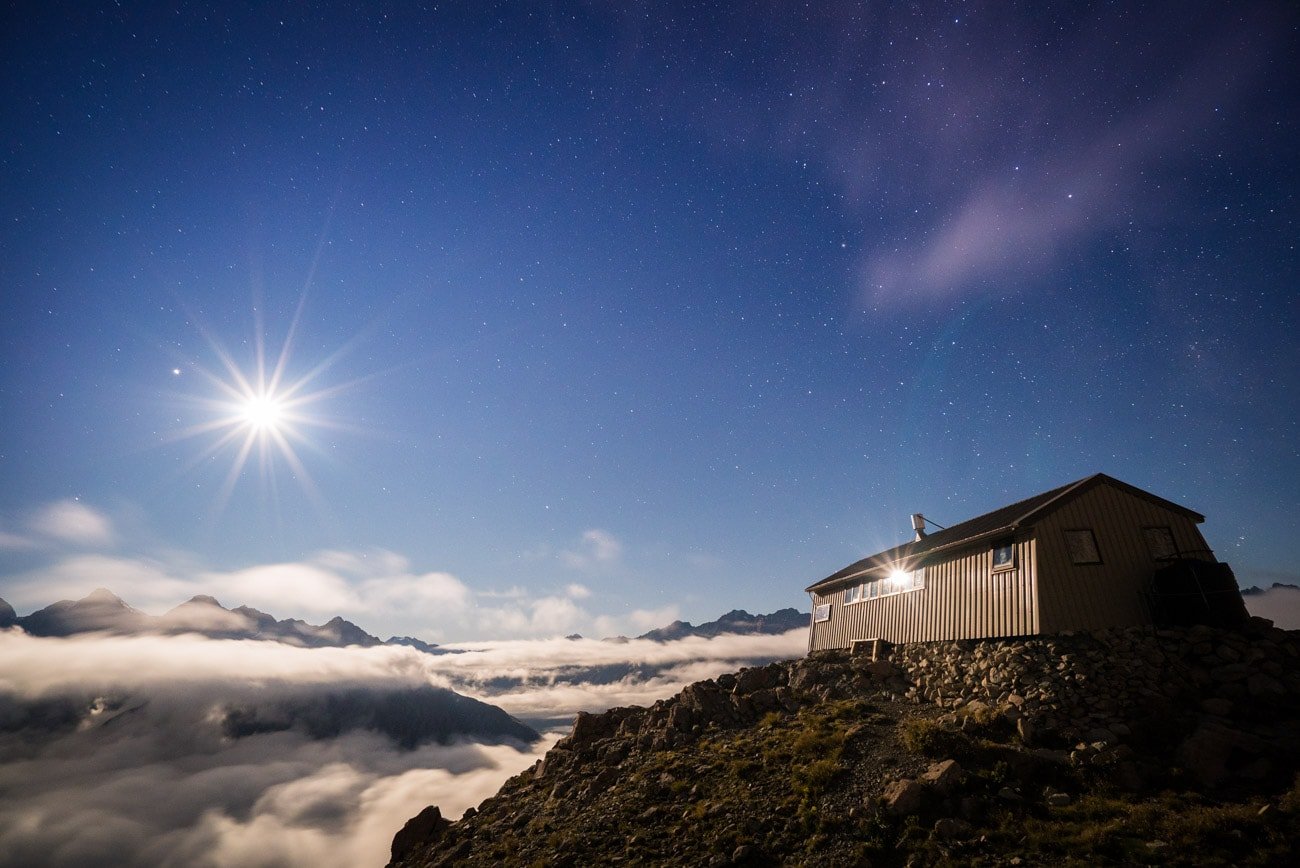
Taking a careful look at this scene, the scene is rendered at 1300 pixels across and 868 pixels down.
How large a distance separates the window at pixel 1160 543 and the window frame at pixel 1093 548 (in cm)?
271

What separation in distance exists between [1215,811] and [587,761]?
65.7ft

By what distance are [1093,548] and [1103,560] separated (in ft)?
1.74

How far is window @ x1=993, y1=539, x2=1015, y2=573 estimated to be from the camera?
21.8 meters

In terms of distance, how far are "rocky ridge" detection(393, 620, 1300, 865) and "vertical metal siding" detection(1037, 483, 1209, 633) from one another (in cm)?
105

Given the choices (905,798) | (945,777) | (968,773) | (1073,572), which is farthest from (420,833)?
(1073,572)

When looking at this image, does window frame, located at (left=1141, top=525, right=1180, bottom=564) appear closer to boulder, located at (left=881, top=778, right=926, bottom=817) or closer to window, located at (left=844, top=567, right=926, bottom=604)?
window, located at (left=844, top=567, right=926, bottom=604)

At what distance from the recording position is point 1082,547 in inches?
842

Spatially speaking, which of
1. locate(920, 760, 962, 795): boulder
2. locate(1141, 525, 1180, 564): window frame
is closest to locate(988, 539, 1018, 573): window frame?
locate(1141, 525, 1180, 564): window frame

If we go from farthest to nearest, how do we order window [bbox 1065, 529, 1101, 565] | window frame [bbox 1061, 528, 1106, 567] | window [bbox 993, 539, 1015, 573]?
window [bbox 993, 539, 1015, 573], window [bbox 1065, 529, 1101, 565], window frame [bbox 1061, 528, 1106, 567]

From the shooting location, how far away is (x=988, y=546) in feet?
76.3

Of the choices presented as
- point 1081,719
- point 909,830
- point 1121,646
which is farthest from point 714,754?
point 1121,646

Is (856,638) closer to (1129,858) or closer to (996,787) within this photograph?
(996,787)

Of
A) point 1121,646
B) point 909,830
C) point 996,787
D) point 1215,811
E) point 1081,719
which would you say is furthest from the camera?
point 1121,646

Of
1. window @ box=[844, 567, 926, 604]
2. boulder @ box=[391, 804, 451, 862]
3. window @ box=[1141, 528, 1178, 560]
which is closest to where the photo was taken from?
window @ box=[1141, 528, 1178, 560]
